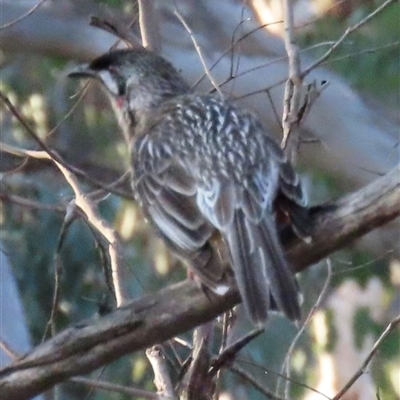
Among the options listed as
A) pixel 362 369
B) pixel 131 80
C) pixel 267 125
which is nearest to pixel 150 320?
pixel 362 369

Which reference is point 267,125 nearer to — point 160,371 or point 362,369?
point 160,371

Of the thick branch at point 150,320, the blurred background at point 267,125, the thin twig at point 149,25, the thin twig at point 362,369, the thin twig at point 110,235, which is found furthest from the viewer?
the blurred background at point 267,125

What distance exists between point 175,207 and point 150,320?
41 centimetres

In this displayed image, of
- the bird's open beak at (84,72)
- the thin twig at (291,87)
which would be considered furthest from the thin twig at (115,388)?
the bird's open beak at (84,72)

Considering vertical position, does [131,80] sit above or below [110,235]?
above

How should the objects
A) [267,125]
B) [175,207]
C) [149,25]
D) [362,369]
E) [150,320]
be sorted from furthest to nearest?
1. [267,125]
2. [149,25]
3. [175,207]
4. [362,369]
5. [150,320]

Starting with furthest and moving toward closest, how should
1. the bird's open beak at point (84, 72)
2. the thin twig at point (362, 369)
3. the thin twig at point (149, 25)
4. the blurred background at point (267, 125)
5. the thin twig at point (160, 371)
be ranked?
the blurred background at point (267, 125) < the bird's open beak at point (84, 72) < the thin twig at point (149, 25) < the thin twig at point (160, 371) < the thin twig at point (362, 369)

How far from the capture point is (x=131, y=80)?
3205mm

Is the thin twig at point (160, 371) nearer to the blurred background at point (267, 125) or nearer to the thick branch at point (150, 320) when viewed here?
the thick branch at point (150, 320)

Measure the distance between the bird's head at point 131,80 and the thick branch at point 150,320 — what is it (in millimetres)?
954

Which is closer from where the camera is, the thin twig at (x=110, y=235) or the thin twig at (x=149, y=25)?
the thin twig at (x=110, y=235)

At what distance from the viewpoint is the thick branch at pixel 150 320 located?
2.27 metres

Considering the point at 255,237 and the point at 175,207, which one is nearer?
the point at 255,237

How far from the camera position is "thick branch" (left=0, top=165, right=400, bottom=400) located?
7.43 ft
